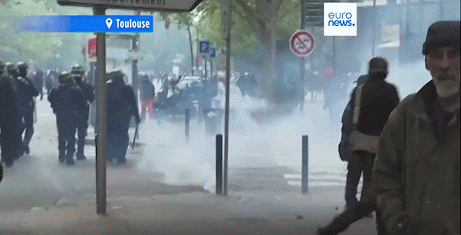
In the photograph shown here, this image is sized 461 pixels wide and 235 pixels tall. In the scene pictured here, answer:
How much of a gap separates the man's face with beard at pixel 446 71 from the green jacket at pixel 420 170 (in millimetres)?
63

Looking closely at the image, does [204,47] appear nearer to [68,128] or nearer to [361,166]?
[68,128]


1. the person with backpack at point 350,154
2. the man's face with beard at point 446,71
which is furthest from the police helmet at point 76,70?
the man's face with beard at point 446,71

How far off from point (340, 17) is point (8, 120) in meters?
16.0

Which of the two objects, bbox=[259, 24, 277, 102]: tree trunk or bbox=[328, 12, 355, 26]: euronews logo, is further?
bbox=[259, 24, 277, 102]: tree trunk

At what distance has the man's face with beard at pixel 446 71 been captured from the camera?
3.42 metres

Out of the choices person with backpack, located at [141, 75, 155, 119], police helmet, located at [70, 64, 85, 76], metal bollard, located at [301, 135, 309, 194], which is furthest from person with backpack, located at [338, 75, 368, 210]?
person with backpack, located at [141, 75, 155, 119]

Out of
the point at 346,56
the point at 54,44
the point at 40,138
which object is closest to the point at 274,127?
the point at 40,138

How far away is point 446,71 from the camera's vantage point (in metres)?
3.42

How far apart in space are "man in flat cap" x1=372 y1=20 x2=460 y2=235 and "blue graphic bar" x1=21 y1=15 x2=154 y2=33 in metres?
6.64

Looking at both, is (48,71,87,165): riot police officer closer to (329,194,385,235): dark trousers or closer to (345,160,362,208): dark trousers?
(345,160,362,208): dark trousers

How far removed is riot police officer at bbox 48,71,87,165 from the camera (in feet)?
Answer: 56.1

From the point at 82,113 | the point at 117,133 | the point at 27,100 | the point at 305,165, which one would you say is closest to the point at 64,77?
the point at 82,113

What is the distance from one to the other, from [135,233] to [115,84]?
26.6 ft

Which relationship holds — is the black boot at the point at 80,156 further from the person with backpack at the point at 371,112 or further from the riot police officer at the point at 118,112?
the person with backpack at the point at 371,112
